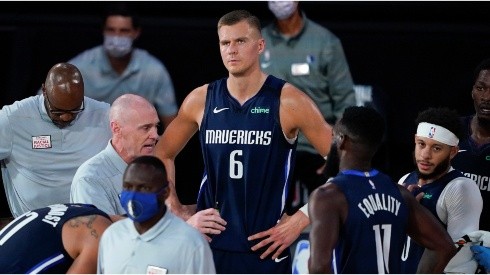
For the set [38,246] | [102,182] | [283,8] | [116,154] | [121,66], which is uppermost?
[283,8]

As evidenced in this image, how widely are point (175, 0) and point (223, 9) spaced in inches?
13.9

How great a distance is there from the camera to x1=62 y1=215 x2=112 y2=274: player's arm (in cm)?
526

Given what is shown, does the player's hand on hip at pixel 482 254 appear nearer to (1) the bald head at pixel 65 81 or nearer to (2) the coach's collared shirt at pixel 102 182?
(2) the coach's collared shirt at pixel 102 182

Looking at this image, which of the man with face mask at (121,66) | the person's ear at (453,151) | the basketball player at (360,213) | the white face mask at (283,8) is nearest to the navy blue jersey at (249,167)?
the person's ear at (453,151)

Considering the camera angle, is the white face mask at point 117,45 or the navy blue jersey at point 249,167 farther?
the white face mask at point 117,45

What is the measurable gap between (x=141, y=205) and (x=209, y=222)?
99 cm

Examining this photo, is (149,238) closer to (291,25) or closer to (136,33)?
(291,25)

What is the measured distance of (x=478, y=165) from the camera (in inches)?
257

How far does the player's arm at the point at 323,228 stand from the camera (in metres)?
4.85

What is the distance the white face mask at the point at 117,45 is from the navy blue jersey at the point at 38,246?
11.9ft

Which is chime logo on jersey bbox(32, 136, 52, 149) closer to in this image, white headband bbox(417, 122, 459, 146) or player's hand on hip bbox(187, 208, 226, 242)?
player's hand on hip bbox(187, 208, 226, 242)

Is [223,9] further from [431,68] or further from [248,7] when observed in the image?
[431,68]

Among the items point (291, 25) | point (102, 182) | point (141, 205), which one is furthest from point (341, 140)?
point (291, 25)

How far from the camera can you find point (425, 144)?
597 cm
